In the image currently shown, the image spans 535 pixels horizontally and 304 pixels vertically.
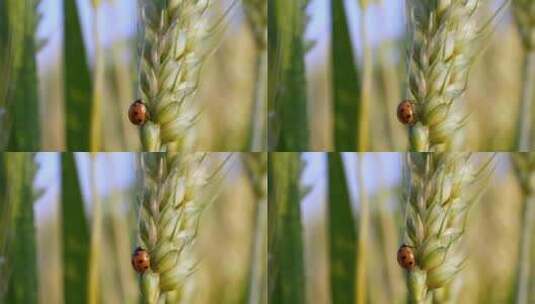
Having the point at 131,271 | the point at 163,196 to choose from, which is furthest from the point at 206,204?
the point at 131,271

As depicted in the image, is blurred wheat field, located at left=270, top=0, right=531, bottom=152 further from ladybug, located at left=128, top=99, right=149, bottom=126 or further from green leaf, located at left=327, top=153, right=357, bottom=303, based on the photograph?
ladybug, located at left=128, top=99, right=149, bottom=126

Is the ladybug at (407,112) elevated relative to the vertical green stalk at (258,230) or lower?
elevated

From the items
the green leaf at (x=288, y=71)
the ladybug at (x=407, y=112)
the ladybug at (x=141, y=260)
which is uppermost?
the green leaf at (x=288, y=71)

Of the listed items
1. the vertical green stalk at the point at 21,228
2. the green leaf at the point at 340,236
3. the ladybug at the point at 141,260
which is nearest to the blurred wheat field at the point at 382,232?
the green leaf at the point at 340,236

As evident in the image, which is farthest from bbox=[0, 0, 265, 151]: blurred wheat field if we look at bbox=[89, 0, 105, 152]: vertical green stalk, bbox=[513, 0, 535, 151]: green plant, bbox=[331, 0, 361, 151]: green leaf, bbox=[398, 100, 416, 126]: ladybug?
bbox=[513, 0, 535, 151]: green plant

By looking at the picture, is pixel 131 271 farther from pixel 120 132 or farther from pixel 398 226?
pixel 398 226

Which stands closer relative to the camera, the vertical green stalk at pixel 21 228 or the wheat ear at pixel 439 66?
the wheat ear at pixel 439 66

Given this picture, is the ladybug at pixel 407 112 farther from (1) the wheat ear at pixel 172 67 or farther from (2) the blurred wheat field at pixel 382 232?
(1) the wheat ear at pixel 172 67
